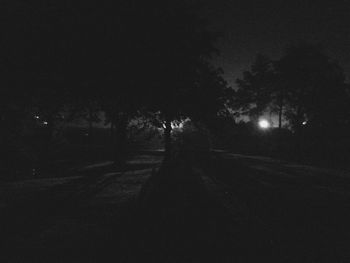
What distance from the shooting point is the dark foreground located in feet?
25.0

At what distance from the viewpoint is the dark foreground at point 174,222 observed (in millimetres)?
7625

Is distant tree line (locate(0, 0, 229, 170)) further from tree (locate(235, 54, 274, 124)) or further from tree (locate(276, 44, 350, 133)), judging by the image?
tree (locate(235, 54, 274, 124))

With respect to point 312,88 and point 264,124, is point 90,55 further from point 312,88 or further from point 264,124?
point 264,124

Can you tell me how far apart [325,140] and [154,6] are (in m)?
29.7

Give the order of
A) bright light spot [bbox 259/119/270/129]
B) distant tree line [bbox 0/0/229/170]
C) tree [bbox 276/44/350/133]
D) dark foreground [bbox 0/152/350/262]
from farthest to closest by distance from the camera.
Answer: bright light spot [bbox 259/119/270/129] < tree [bbox 276/44/350/133] < distant tree line [bbox 0/0/229/170] < dark foreground [bbox 0/152/350/262]

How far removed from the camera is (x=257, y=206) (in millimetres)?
12695

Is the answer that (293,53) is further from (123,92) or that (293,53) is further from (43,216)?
(43,216)

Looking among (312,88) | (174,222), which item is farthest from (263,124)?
(174,222)

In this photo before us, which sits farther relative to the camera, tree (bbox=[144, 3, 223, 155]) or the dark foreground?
tree (bbox=[144, 3, 223, 155])

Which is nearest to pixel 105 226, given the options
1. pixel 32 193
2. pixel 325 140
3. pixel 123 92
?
pixel 32 193

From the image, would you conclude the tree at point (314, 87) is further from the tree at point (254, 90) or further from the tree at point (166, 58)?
the tree at point (166, 58)

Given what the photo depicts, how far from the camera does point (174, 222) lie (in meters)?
10.2

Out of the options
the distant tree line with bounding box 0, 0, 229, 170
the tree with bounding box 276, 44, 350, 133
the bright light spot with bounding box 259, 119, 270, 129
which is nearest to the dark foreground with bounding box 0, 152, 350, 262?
the distant tree line with bounding box 0, 0, 229, 170

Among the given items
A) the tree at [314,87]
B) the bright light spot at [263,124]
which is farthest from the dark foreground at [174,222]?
the bright light spot at [263,124]
